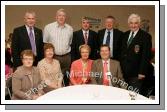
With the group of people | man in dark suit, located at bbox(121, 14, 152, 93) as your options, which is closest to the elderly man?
the group of people

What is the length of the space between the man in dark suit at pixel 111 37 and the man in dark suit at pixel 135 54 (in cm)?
4

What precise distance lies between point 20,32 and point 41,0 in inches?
12.2

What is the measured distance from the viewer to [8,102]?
2807 millimetres

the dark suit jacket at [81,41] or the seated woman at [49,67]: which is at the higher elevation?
the dark suit jacket at [81,41]

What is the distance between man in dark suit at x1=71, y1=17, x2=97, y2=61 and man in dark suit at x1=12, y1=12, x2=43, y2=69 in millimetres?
271

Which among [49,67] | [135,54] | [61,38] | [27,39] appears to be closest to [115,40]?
[135,54]

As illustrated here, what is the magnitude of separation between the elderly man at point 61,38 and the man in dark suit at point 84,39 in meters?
0.04

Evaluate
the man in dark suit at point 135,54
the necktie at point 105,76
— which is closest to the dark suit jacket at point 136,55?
the man in dark suit at point 135,54

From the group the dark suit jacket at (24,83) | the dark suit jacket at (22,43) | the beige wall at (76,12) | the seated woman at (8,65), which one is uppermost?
the beige wall at (76,12)

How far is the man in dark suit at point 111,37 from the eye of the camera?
2854 mm

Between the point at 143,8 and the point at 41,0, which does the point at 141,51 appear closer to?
the point at 143,8

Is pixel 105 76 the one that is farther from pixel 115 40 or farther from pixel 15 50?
pixel 15 50

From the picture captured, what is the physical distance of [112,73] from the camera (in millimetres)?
2850

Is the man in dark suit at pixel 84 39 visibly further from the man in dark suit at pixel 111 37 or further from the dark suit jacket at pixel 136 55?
the dark suit jacket at pixel 136 55
